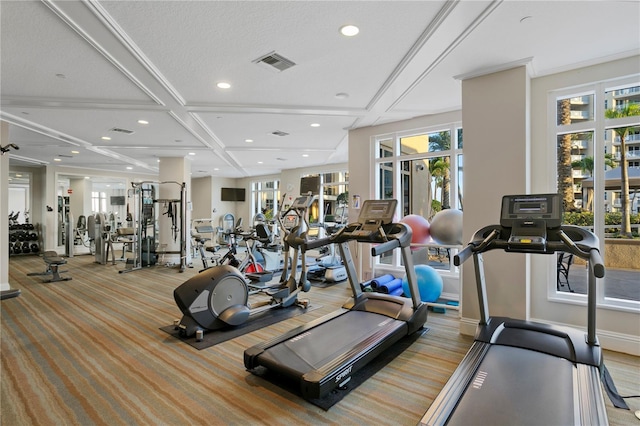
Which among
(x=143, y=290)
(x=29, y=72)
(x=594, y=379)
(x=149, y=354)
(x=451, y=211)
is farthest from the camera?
(x=143, y=290)

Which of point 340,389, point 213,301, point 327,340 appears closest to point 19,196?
point 213,301

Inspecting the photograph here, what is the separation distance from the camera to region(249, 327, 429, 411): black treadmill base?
7.60 ft

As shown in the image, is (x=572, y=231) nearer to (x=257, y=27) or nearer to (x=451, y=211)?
(x=451, y=211)

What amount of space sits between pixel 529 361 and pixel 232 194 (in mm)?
12913

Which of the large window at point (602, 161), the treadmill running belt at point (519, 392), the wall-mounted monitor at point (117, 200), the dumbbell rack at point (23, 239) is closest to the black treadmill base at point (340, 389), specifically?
the treadmill running belt at point (519, 392)

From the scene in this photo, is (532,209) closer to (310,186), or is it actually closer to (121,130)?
(310,186)

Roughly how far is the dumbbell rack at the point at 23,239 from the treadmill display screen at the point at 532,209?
12798 mm

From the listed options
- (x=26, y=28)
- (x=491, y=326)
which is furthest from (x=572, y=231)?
(x=26, y=28)

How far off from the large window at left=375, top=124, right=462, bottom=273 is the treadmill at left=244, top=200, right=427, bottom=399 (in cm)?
199

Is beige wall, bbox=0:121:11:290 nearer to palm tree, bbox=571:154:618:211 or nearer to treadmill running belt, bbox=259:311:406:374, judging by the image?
treadmill running belt, bbox=259:311:406:374

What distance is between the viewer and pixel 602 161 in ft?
11.0

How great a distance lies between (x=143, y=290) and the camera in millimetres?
5613

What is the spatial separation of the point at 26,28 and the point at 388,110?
4.29 m

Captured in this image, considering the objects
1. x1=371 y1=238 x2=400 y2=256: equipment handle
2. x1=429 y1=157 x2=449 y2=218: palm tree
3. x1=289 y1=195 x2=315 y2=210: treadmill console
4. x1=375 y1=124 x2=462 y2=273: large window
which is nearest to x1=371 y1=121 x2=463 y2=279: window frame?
x1=375 y1=124 x2=462 y2=273: large window
